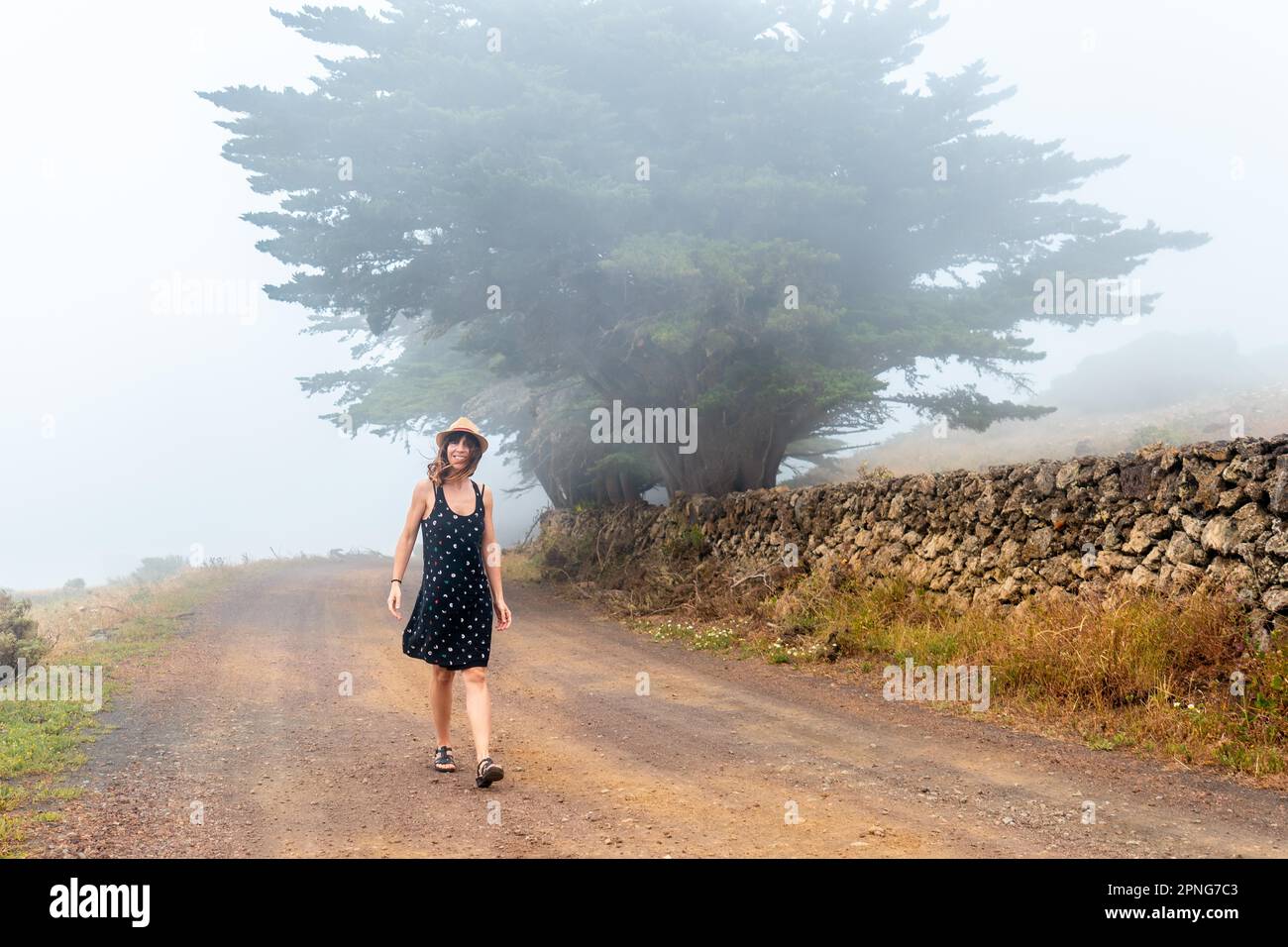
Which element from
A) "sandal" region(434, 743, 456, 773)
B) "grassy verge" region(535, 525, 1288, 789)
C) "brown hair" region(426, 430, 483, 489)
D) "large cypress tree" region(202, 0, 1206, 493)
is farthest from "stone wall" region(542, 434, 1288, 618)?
"sandal" region(434, 743, 456, 773)

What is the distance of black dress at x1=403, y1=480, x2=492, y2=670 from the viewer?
5906mm

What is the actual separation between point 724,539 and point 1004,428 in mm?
22837

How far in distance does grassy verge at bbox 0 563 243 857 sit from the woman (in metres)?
2.25

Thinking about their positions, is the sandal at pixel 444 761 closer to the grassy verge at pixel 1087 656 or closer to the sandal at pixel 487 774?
the sandal at pixel 487 774

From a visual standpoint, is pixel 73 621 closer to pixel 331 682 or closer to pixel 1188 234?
pixel 331 682

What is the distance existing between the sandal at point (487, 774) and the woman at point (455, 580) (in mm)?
134

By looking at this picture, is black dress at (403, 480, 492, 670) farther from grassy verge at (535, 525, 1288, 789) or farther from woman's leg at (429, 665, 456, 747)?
grassy verge at (535, 525, 1288, 789)

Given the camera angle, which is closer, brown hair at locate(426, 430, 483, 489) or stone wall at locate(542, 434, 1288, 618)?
brown hair at locate(426, 430, 483, 489)

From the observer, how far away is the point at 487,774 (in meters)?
5.59

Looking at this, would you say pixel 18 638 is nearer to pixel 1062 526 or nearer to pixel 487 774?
pixel 487 774

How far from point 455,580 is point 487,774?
123cm

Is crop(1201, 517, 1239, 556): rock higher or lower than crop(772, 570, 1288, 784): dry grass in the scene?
higher

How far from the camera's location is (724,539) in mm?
15789
